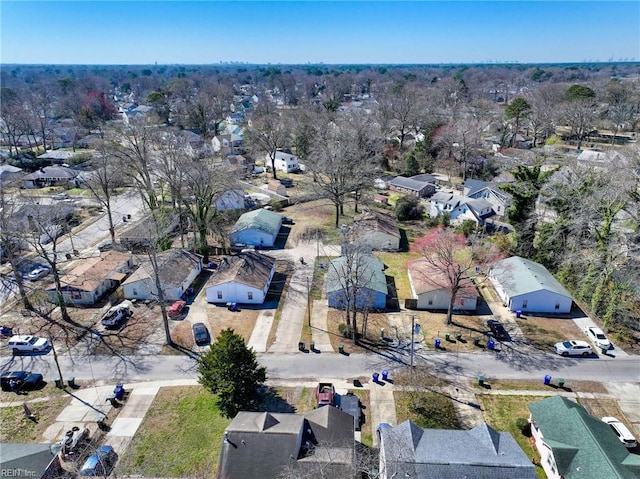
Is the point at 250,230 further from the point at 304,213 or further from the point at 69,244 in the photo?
the point at 69,244

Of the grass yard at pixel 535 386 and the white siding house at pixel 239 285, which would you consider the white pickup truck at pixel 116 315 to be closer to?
the white siding house at pixel 239 285

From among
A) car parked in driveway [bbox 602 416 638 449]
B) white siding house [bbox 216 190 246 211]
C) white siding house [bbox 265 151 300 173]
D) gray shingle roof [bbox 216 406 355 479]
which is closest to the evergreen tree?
gray shingle roof [bbox 216 406 355 479]

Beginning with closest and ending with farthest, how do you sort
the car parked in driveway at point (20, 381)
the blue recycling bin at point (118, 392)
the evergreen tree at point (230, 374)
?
the evergreen tree at point (230, 374), the blue recycling bin at point (118, 392), the car parked in driveway at point (20, 381)

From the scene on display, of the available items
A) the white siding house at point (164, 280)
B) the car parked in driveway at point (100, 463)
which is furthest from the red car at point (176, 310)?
the car parked in driveway at point (100, 463)

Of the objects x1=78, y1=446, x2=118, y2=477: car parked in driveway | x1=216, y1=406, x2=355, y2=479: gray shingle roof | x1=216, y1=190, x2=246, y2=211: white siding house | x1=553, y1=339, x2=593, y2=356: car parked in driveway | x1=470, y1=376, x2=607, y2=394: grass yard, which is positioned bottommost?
x1=78, y1=446, x2=118, y2=477: car parked in driveway

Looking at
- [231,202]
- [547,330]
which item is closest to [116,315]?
[231,202]

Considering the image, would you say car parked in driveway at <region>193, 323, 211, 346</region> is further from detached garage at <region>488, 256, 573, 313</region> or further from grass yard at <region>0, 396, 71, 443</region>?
detached garage at <region>488, 256, 573, 313</region>
